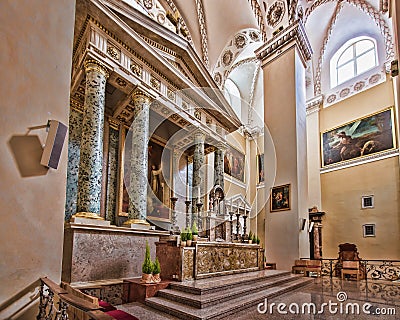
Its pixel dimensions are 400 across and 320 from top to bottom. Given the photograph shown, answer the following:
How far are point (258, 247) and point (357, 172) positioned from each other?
7023mm

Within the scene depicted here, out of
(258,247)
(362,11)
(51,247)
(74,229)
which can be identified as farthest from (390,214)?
(51,247)

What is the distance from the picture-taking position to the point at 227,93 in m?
17.0

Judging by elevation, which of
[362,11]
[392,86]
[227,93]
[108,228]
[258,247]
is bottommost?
[258,247]

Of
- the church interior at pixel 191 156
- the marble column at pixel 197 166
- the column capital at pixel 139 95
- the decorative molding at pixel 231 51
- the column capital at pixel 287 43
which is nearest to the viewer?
the church interior at pixel 191 156

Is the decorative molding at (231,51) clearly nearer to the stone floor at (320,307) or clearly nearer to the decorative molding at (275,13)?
the decorative molding at (275,13)

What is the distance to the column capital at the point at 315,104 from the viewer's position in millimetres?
14041

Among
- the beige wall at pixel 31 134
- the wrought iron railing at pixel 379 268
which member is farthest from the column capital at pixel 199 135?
the beige wall at pixel 31 134

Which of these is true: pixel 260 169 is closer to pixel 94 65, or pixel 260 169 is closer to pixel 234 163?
pixel 234 163

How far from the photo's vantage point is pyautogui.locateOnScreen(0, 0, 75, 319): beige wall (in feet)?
8.61

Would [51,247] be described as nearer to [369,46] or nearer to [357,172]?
[357,172]

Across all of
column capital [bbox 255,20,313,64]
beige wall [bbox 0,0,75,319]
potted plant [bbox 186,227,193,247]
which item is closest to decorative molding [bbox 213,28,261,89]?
column capital [bbox 255,20,313,64]

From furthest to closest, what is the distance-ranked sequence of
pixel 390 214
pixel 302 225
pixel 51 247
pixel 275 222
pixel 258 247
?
1. pixel 390 214
2. pixel 275 222
3. pixel 302 225
4. pixel 258 247
5. pixel 51 247

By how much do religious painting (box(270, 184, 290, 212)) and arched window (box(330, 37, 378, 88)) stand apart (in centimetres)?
724

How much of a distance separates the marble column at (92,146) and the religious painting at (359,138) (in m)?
10.6
